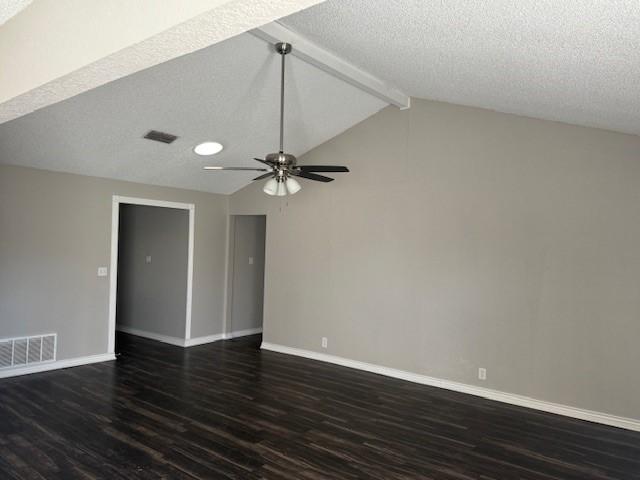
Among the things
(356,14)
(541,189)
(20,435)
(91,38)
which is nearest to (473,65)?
(356,14)

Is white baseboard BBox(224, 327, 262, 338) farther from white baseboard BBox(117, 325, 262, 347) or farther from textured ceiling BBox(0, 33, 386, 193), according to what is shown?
textured ceiling BBox(0, 33, 386, 193)

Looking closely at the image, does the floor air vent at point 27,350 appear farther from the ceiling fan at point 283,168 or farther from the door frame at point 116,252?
the ceiling fan at point 283,168

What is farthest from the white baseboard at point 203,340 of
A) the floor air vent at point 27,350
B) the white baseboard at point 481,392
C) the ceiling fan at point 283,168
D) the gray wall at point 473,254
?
the ceiling fan at point 283,168

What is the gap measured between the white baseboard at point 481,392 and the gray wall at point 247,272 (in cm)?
117

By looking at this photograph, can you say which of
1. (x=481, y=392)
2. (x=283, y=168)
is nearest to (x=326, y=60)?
(x=283, y=168)

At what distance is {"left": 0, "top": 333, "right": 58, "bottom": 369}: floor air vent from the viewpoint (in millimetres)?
4910

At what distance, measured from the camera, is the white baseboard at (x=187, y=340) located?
6673mm

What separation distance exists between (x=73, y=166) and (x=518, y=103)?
4.64 metres

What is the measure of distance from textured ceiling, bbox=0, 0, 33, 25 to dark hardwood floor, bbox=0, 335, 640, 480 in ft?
8.58

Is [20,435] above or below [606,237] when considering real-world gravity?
below

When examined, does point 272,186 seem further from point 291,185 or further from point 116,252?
point 116,252

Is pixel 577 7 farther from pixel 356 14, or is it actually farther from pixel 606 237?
pixel 606 237

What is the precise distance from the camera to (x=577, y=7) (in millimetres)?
1992

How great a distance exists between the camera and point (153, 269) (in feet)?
23.1
